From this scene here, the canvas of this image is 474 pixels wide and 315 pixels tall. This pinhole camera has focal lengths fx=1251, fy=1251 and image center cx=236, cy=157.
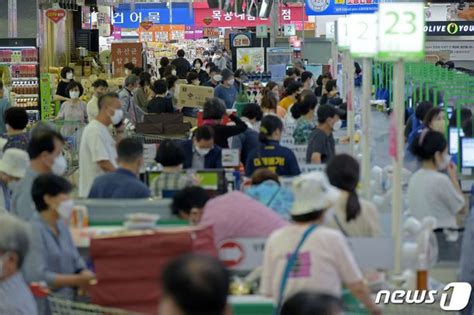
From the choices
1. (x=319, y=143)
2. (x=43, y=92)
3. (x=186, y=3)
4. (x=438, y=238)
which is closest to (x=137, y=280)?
(x=438, y=238)

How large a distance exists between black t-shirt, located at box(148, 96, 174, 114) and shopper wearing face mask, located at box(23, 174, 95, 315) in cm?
1071

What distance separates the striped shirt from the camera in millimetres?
5914

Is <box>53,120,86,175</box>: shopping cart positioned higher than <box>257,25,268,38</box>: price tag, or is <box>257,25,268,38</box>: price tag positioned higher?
<box>257,25,268,38</box>: price tag

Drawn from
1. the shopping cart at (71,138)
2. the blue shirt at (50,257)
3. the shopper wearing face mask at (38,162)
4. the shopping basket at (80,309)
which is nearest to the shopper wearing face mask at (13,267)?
the shopping basket at (80,309)

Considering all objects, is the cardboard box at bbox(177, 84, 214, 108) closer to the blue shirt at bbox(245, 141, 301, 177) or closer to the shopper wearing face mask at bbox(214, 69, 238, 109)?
the shopper wearing face mask at bbox(214, 69, 238, 109)

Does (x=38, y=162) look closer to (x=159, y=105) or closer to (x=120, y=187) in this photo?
(x=120, y=187)

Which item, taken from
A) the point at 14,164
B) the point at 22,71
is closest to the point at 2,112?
the point at 14,164

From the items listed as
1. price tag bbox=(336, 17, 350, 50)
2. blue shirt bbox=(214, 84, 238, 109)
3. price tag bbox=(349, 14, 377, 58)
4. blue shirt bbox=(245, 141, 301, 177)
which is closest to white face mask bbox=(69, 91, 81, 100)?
blue shirt bbox=(214, 84, 238, 109)

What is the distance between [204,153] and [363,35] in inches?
80.4

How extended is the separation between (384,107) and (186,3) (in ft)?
93.2

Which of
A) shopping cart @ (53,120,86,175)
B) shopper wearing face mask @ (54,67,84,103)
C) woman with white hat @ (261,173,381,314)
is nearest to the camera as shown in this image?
woman with white hat @ (261,173,381,314)

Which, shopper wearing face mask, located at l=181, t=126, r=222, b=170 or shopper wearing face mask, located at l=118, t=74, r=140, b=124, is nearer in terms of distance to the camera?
shopper wearing face mask, located at l=181, t=126, r=222, b=170

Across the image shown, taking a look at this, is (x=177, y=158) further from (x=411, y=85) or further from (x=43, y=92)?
(x=43, y=92)

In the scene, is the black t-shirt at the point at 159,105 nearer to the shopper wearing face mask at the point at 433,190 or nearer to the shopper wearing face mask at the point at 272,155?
the shopper wearing face mask at the point at 272,155
